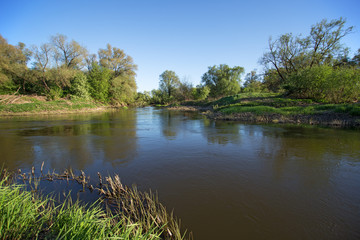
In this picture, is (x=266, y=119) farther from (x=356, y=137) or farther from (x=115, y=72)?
(x=115, y=72)

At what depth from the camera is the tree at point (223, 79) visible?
64.6 m

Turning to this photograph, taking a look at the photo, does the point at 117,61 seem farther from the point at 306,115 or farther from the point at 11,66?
the point at 306,115

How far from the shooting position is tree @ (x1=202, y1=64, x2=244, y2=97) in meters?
64.6

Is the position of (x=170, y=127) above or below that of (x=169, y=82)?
below

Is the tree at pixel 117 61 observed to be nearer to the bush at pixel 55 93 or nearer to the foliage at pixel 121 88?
the foliage at pixel 121 88

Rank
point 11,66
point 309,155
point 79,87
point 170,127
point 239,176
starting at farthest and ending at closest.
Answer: point 79,87 → point 11,66 → point 170,127 → point 309,155 → point 239,176

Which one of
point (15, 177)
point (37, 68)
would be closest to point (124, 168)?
point (15, 177)

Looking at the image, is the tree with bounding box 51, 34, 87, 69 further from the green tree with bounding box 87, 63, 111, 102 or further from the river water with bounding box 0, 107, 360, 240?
the river water with bounding box 0, 107, 360, 240

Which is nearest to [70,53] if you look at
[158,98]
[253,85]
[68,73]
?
[68,73]

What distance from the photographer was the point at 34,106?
29844mm

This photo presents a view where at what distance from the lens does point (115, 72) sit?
2170 inches

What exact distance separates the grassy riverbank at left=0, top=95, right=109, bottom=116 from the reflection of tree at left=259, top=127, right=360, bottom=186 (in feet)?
122

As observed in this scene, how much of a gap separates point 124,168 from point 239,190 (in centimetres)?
459

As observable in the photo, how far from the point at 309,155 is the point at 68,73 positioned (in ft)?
154
